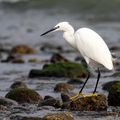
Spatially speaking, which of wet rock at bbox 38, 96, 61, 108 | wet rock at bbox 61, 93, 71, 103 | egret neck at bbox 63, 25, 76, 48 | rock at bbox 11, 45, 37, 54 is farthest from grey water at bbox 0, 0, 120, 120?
wet rock at bbox 38, 96, 61, 108

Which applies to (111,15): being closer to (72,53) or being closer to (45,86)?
(72,53)

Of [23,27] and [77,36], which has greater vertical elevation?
[77,36]

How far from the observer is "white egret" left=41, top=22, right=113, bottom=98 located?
9.33 metres

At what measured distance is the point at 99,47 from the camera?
9484 mm

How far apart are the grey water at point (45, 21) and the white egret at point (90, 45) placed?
3.26 m

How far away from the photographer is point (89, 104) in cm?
890

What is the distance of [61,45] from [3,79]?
6914mm

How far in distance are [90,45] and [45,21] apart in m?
15.1

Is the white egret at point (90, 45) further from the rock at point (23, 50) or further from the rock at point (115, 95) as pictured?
the rock at point (23, 50)

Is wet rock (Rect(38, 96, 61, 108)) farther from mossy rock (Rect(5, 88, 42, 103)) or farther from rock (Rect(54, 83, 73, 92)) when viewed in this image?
rock (Rect(54, 83, 73, 92))

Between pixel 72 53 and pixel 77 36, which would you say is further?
pixel 72 53

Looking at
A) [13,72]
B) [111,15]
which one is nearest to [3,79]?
[13,72]

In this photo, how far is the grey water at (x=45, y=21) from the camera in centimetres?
1706

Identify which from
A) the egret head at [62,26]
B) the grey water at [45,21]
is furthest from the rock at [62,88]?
the grey water at [45,21]
